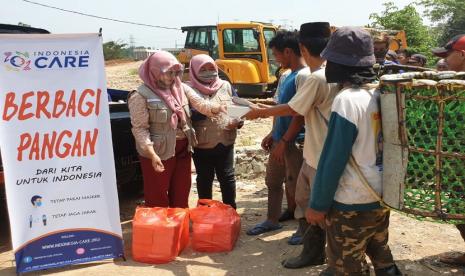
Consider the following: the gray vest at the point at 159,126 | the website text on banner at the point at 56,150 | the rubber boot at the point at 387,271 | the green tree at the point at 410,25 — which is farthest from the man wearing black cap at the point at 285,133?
the green tree at the point at 410,25

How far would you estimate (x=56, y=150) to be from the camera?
3.44m

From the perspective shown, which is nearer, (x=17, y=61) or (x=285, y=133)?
(x=17, y=61)

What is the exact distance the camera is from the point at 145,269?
356 centimetres

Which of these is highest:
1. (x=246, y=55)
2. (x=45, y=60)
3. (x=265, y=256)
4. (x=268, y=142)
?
(x=246, y=55)

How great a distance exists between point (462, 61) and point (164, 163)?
91.9 inches

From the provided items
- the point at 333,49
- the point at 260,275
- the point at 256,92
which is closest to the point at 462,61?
the point at 333,49

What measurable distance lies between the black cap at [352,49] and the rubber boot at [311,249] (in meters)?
1.53

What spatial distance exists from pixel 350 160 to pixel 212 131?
74.8 inches

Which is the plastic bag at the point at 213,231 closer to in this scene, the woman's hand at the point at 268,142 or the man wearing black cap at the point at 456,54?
the woman's hand at the point at 268,142

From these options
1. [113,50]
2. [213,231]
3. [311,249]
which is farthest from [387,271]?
[113,50]

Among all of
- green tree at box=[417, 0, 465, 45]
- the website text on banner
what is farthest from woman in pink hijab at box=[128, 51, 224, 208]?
green tree at box=[417, 0, 465, 45]

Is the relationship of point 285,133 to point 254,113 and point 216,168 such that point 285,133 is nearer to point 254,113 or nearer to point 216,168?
point 254,113

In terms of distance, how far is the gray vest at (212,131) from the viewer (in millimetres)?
4094

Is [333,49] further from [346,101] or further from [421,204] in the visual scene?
[421,204]
